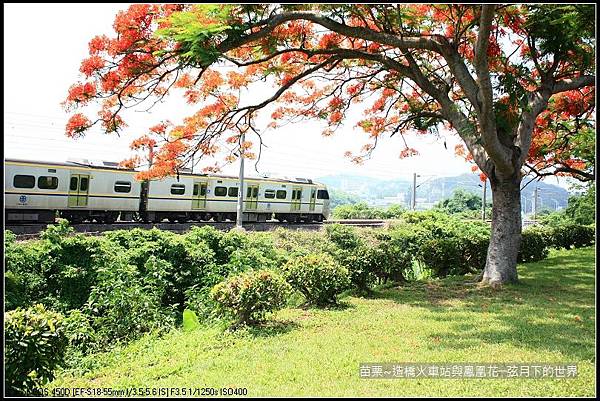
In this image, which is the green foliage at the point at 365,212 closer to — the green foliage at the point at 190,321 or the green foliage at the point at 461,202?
the green foliage at the point at 461,202

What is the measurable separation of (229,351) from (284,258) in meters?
5.28

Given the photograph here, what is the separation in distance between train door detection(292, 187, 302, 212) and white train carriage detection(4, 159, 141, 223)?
309 inches

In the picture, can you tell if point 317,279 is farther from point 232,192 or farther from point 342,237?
point 232,192

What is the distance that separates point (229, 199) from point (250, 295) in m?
15.5

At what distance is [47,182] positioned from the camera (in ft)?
50.6

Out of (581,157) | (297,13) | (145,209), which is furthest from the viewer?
(145,209)

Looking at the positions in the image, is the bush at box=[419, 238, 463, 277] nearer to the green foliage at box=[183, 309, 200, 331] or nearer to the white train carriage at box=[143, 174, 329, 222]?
the green foliage at box=[183, 309, 200, 331]

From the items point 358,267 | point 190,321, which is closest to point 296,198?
point 358,267

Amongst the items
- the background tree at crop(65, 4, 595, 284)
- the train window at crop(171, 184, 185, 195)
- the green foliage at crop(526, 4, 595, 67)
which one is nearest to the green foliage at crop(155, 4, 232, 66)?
the background tree at crop(65, 4, 595, 284)

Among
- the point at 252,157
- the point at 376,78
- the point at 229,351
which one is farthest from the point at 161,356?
the point at 376,78

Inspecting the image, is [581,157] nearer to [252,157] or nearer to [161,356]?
[252,157]

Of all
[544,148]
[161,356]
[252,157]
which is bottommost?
[161,356]

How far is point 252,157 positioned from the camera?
9.67m

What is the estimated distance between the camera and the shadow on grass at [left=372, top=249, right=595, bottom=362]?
523 cm
